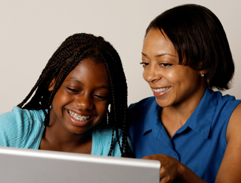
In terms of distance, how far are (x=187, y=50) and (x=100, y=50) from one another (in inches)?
16.4

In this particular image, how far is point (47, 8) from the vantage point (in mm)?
2695

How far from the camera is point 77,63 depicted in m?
1.41

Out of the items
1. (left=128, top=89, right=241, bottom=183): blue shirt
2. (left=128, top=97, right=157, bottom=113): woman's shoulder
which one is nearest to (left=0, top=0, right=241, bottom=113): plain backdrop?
(left=128, top=97, right=157, bottom=113): woman's shoulder

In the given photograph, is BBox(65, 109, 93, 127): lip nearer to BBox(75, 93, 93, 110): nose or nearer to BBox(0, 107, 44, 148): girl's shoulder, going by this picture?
BBox(75, 93, 93, 110): nose

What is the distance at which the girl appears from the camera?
4.56ft

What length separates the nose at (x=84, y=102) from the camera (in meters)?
1.35

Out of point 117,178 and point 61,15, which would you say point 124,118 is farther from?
point 61,15

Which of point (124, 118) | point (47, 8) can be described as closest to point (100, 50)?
point (124, 118)

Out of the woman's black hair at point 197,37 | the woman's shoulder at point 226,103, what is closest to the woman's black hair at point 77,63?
the woman's black hair at point 197,37


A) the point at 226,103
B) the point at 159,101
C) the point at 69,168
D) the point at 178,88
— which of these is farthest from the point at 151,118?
the point at 69,168

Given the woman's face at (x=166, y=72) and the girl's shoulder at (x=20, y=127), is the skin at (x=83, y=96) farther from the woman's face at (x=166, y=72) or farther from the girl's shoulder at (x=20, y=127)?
the woman's face at (x=166, y=72)

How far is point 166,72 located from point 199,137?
377 millimetres

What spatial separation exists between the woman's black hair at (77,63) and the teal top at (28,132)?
0.12 ft

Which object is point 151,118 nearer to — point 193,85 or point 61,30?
point 193,85
